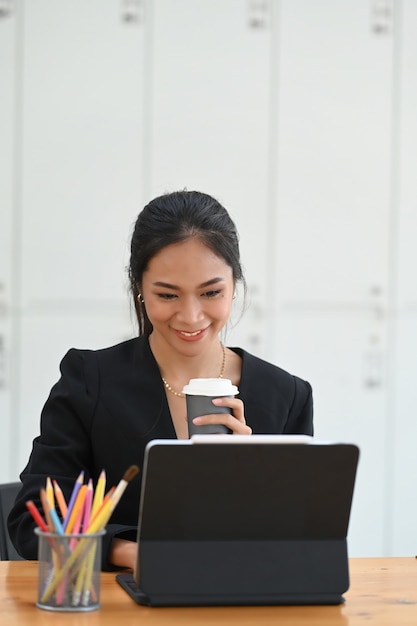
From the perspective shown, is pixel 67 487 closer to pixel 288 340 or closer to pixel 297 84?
pixel 288 340

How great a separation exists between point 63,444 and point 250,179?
7.66 feet

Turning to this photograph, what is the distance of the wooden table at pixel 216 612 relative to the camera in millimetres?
1328

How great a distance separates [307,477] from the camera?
4.56ft

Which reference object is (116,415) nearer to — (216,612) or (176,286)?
(176,286)

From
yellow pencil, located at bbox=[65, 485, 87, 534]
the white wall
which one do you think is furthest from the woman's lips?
the white wall

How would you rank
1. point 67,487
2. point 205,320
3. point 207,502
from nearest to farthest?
1. point 207,502
2. point 67,487
3. point 205,320

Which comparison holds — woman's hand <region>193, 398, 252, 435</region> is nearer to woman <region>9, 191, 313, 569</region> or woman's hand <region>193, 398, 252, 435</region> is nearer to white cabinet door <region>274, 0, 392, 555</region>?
woman <region>9, 191, 313, 569</region>

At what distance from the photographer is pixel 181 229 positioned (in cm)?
199

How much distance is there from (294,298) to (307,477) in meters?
2.73

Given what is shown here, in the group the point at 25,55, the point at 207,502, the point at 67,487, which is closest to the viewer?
the point at 207,502

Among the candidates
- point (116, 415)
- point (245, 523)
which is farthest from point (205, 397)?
point (116, 415)

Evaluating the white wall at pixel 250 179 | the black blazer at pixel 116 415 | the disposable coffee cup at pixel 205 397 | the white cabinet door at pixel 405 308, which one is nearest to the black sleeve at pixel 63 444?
the black blazer at pixel 116 415

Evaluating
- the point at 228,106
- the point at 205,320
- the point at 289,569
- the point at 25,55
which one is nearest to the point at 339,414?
the point at 228,106

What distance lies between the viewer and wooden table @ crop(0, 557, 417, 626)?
1.33 meters
